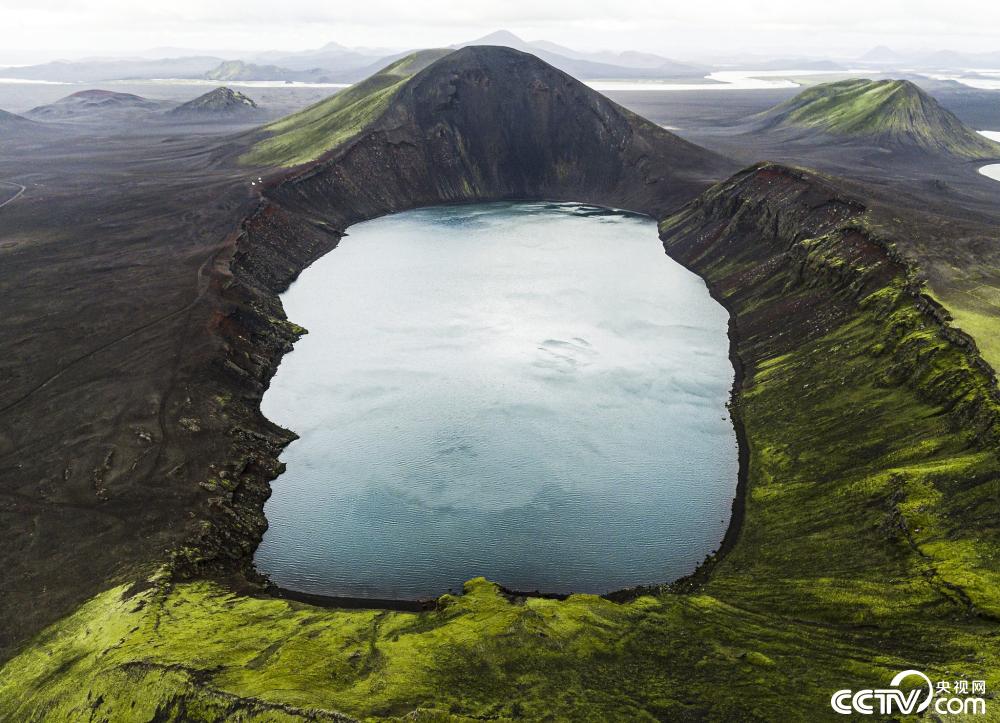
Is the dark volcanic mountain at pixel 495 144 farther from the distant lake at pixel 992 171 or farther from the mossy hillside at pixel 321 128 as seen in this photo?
the distant lake at pixel 992 171

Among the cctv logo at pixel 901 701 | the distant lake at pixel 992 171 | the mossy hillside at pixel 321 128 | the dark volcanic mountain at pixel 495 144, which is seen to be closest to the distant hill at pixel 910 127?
the distant lake at pixel 992 171

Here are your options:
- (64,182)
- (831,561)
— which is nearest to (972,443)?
(831,561)

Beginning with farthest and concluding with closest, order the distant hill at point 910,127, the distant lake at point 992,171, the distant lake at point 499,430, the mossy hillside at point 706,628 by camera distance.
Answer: the distant hill at point 910,127
the distant lake at point 992,171
the distant lake at point 499,430
the mossy hillside at point 706,628

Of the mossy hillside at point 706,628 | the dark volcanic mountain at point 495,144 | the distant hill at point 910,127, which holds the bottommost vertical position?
the mossy hillside at point 706,628

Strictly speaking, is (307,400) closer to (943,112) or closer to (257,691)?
(257,691)

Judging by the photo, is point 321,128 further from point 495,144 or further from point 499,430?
point 499,430

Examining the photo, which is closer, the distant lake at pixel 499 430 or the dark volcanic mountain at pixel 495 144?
the distant lake at pixel 499 430

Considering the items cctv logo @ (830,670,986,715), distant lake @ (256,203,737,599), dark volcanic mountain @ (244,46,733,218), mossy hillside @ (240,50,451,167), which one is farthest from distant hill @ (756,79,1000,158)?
cctv logo @ (830,670,986,715)
